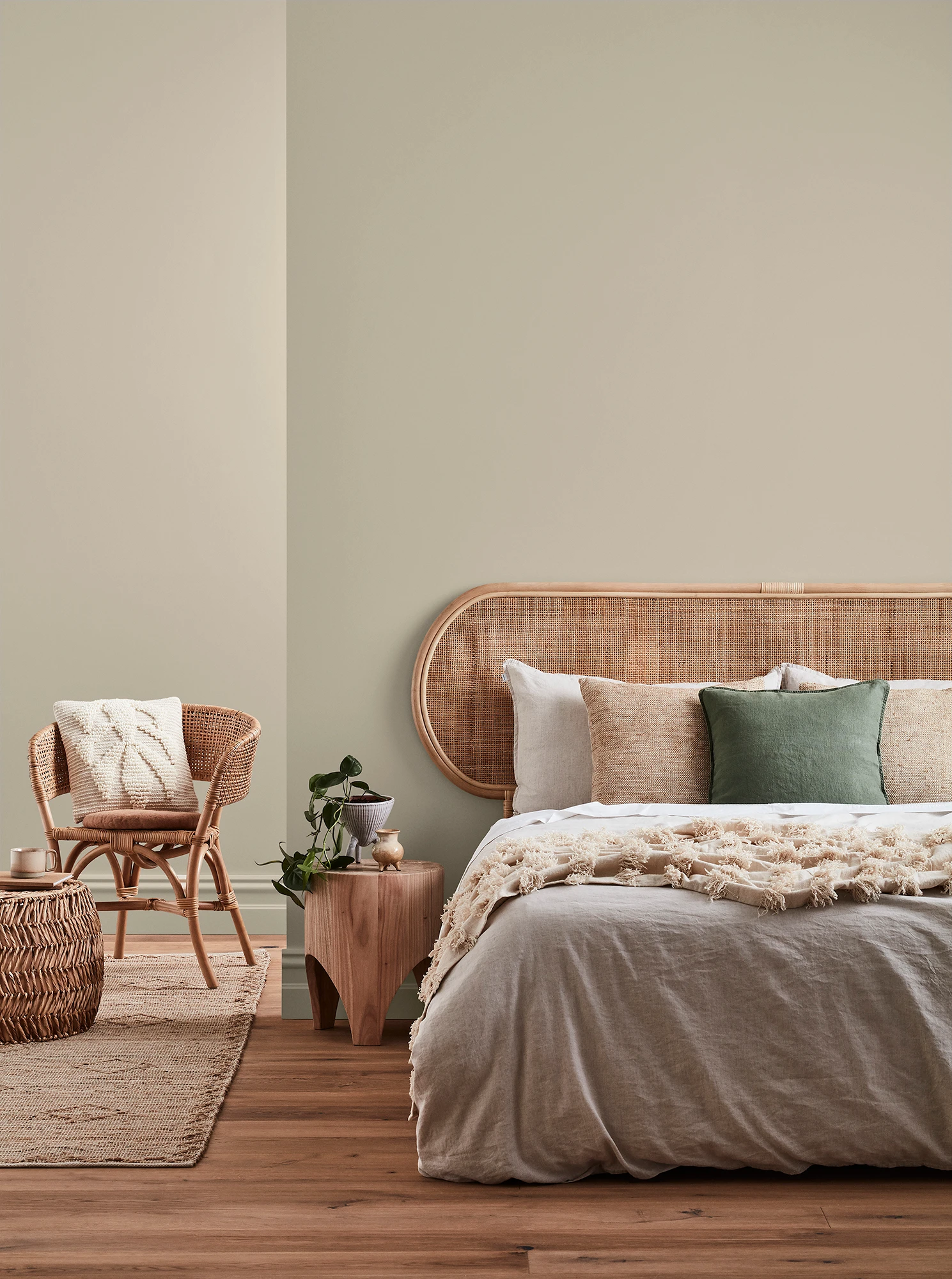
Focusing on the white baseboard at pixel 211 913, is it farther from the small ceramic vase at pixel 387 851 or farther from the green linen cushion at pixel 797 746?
the green linen cushion at pixel 797 746

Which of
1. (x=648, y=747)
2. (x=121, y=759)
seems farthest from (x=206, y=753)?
(x=648, y=747)

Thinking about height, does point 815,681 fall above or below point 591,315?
below

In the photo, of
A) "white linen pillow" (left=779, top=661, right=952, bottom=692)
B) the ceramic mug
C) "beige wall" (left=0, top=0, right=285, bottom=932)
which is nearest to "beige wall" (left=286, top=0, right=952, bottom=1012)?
"white linen pillow" (left=779, top=661, right=952, bottom=692)

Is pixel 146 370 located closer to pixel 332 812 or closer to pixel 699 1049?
pixel 332 812

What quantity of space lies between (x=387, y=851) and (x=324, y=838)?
0.39 m

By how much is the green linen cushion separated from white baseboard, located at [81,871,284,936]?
7.12 feet

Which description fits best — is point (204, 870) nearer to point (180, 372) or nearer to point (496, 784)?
point (496, 784)

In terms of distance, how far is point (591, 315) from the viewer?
3.50 metres

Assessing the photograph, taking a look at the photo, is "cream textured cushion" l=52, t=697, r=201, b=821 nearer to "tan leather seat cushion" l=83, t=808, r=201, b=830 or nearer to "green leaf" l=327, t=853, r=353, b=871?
"tan leather seat cushion" l=83, t=808, r=201, b=830

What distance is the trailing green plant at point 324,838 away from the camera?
301cm

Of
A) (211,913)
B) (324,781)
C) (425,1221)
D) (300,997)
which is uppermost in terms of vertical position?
(324,781)

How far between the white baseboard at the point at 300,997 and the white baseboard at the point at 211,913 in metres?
1.17

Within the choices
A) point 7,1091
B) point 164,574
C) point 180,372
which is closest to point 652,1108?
point 7,1091

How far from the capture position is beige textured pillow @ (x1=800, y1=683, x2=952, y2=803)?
117 inches
